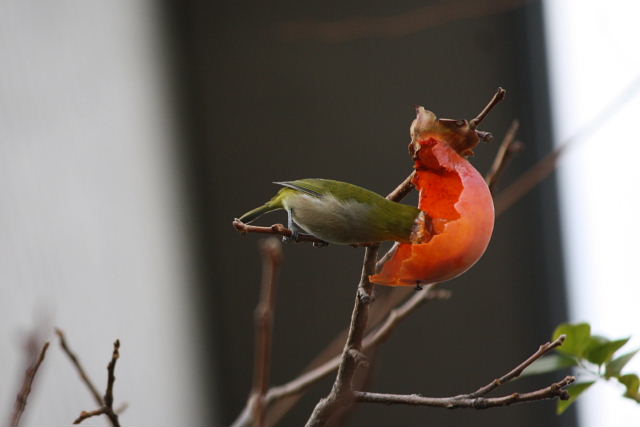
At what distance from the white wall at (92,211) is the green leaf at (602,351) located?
3.17 feet

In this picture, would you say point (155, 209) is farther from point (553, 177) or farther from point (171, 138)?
point (553, 177)

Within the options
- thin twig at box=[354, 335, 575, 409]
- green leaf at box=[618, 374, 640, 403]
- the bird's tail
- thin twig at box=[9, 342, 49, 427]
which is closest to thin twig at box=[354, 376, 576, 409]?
thin twig at box=[354, 335, 575, 409]

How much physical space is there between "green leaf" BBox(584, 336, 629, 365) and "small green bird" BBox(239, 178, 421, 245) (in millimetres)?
174

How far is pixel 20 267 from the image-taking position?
1.39 meters

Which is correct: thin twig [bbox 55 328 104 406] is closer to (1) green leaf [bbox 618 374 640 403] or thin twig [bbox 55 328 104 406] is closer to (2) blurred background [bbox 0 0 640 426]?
(1) green leaf [bbox 618 374 640 403]

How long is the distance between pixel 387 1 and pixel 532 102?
1.76ft

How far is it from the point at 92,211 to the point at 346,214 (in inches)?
55.3

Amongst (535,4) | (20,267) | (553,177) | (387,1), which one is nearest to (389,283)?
(20,267)

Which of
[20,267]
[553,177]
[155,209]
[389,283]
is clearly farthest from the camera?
[155,209]

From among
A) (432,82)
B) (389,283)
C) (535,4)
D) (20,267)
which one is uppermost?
(535,4)

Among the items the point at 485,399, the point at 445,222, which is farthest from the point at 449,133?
the point at 485,399

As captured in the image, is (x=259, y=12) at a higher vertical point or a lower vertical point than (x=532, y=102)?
higher

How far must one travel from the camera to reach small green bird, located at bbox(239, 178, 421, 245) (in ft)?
1.70

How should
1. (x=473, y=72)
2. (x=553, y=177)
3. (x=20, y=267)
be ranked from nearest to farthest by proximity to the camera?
(x=20, y=267), (x=553, y=177), (x=473, y=72)
